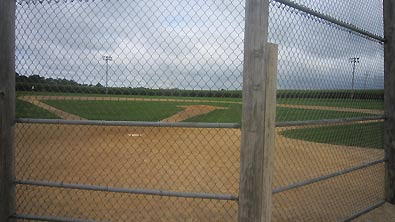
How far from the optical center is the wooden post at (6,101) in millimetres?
3328

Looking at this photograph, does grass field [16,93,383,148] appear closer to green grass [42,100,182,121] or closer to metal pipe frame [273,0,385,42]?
green grass [42,100,182,121]

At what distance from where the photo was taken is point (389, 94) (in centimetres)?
499

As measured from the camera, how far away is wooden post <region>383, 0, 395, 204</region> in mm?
4977

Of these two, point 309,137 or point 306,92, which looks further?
point 309,137

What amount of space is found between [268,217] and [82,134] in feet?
39.7

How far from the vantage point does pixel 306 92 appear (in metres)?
3.93

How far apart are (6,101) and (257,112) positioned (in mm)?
2535

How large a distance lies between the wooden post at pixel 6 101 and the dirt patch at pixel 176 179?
63 cm

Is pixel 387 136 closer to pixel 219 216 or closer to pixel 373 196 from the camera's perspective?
pixel 373 196

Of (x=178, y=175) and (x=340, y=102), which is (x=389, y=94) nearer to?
(x=340, y=102)

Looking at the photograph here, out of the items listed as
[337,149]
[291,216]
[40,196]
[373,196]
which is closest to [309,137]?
A: [337,149]

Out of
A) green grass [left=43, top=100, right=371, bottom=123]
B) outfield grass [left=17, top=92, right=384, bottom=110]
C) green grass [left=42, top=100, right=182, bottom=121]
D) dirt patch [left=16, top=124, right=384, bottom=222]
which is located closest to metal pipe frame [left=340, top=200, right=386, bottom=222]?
dirt patch [left=16, top=124, right=384, bottom=222]

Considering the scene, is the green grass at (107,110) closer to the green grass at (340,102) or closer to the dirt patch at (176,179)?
the dirt patch at (176,179)

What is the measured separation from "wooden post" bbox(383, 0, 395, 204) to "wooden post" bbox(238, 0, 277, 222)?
3204mm
